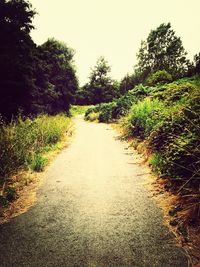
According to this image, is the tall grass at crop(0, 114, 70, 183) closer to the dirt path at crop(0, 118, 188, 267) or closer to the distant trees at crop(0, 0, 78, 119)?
the dirt path at crop(0, 118, 188, 267)

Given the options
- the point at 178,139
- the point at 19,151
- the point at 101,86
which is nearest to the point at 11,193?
the point at 19,151

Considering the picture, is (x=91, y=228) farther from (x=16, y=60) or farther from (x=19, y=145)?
(x=16, y=60)

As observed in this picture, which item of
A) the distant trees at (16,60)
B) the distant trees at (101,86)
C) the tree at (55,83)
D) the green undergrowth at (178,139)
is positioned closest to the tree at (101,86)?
the distant trees at (101,86)

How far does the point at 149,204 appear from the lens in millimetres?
3982

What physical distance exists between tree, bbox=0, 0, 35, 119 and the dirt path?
38.6 feet

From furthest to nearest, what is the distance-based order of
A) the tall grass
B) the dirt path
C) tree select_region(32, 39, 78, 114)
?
tree select_region(32, 39, 78, 114) → the tall grass → the dirt path

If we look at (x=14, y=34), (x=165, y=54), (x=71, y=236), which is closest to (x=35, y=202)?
(x=71, y=236)

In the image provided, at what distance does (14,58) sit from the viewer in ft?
50.0

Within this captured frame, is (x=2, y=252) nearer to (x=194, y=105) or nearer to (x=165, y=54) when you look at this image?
(x=194, y=105)

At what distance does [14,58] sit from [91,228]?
1505 centimetres

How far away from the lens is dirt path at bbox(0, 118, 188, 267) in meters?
2.65

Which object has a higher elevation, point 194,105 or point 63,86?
point 63,86

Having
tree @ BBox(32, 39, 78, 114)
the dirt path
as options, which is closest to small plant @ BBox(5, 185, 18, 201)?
the dirt path

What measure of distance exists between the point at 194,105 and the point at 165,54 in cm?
4464
